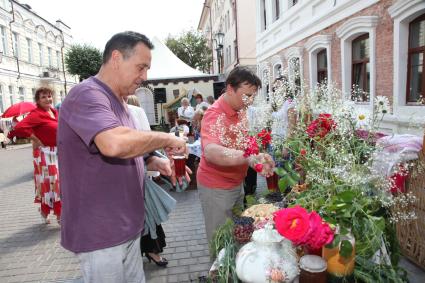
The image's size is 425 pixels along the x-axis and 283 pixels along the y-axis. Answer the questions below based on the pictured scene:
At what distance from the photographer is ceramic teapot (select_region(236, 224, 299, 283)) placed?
1218mm

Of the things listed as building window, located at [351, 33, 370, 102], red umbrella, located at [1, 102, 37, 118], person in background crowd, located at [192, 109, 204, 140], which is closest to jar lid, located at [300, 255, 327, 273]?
red umbrella, located at [1, 102, 37, 118]

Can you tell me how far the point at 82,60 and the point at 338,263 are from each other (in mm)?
33269

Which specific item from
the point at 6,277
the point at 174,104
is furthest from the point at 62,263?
the point at 174,104

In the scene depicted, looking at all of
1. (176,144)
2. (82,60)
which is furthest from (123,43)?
(82,60)

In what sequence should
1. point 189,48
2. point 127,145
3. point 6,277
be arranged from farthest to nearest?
point 189,48
point 6,277
point 127,145

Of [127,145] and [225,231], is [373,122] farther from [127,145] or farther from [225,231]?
[127,145]

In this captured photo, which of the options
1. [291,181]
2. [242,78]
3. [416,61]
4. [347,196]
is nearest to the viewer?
[347,196]

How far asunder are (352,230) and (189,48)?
35.6 meters

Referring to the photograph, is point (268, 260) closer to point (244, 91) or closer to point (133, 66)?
point (133, 66)

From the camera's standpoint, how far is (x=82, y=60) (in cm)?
3112

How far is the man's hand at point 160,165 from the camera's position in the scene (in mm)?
1968

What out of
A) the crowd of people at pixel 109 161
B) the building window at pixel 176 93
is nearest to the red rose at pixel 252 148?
the crowd of people at pixel 109 161

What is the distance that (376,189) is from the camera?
140 centimetres

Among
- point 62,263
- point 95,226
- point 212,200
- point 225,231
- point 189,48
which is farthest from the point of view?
point 189,48
